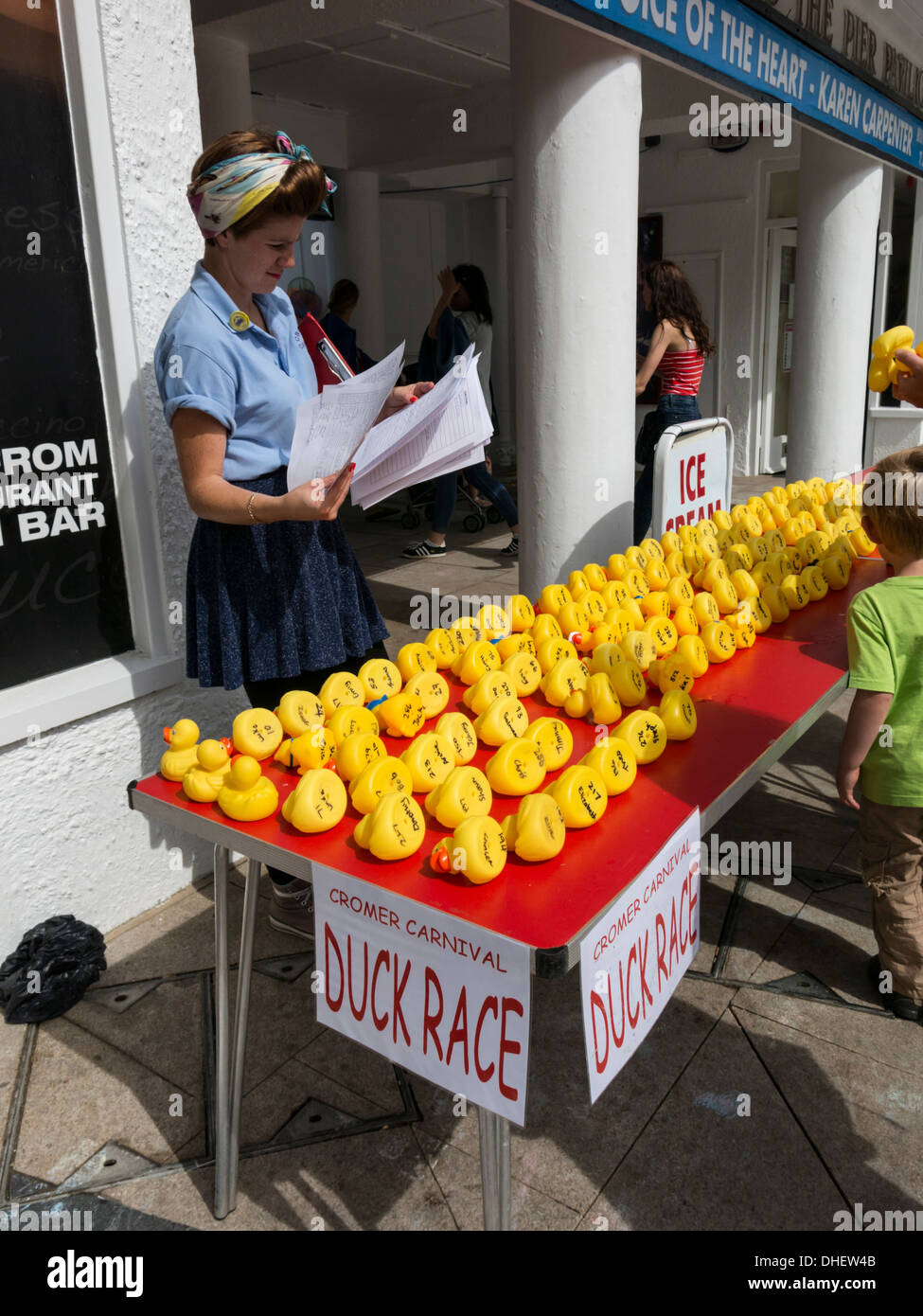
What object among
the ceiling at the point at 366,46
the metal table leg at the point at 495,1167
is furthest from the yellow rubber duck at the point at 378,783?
the ceiling at the point at 366,46

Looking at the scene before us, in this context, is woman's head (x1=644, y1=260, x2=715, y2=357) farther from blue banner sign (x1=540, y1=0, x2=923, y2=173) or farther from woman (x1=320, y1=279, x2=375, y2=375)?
woman (x1=320, y1=279, x2=375, y2=375)

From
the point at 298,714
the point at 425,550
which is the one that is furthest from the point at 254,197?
the point at 425,550

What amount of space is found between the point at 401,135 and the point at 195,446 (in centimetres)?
927

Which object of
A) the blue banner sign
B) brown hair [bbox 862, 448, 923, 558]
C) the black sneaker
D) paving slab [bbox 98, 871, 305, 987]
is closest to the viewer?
brown hair [bbox 862, 448, 923, 558]

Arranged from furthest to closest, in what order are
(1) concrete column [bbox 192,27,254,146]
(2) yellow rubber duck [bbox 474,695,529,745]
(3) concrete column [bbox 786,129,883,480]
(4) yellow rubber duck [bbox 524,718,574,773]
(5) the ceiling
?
(3) concrete column [bbox 786,129,883,480] → (1) concrete column [bbox 192,27,254,146] → (5) the ceiling → (2) yellow rubber duck [bbox 474,695,529,745] → (4) yellow rubber duck [bbox 524,718,574,773]

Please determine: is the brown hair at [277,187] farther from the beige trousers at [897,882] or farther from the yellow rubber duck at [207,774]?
the beige trousers at [897,882]

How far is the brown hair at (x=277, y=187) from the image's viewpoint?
2.11m

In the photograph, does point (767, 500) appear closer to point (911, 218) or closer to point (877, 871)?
point (877, 871)

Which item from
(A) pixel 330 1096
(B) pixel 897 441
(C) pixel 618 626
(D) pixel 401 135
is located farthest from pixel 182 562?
(D) pixel 401 135

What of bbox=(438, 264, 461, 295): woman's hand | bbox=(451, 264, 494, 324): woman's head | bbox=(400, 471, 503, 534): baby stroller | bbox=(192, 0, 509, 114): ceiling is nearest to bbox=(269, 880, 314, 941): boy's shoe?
bbox=(192, 0, 509, 114): ceiling

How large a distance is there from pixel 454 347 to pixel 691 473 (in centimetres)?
392

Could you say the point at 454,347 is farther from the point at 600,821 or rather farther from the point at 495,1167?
the point at 495,1167

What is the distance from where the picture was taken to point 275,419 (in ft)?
7.86

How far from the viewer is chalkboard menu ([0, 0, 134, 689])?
2.61 metres
